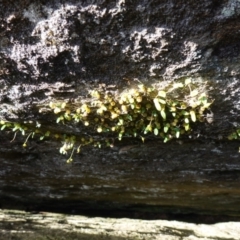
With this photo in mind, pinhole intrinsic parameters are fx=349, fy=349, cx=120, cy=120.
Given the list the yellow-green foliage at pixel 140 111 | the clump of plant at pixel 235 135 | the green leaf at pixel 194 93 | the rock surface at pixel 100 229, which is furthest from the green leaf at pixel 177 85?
the rock surface at pixel 100 229

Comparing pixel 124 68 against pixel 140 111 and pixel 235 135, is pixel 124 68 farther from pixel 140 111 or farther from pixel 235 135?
pixel 235 135

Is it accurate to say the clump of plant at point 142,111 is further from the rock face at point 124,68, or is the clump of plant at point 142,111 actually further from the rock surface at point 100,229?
the rock surface at point 100,229

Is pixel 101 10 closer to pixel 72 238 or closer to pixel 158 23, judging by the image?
pixel 158 23

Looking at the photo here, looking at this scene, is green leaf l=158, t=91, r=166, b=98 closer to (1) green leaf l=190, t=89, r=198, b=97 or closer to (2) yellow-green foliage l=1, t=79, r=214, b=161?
(2) yellow-green foliage l=1, t=79, r=214, b=161

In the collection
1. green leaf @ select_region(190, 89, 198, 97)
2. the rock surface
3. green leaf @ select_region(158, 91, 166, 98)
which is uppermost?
green leaf @ select_region(190, 89, 198, 97)

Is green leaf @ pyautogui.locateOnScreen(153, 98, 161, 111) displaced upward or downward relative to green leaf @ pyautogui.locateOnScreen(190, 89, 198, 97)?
downward

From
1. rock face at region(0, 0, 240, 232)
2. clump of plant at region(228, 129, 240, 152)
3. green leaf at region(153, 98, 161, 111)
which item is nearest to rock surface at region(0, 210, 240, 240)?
rock face at region(0, 0, 240, 232)
